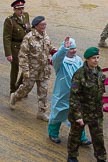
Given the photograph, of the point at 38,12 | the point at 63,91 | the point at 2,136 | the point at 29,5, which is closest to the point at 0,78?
the point at 2,136

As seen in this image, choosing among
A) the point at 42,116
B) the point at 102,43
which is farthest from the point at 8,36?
the point at 102,43

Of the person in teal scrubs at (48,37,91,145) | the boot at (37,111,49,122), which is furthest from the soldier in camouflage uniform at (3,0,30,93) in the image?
the person in teal scrubs at (48,37,91,145)

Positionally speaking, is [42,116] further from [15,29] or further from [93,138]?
[93,138]

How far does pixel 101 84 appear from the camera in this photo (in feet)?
16.2

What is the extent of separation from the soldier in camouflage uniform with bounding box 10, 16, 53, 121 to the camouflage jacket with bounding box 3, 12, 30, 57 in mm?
713

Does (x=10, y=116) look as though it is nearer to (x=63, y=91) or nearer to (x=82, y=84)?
(x=63, y=91)

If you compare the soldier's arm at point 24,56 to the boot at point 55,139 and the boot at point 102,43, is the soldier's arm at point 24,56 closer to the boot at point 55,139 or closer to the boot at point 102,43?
the boot at point 55,139

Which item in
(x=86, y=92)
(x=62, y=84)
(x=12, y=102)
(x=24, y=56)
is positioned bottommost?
(x=12, y=102)

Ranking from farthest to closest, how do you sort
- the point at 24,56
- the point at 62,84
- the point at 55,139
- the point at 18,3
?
1. the point at 18,3
2. the point at 24,56
3. the point at 55,139
4. the point at 62,84

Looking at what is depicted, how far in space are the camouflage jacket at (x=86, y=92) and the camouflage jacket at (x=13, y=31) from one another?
8.22 ft

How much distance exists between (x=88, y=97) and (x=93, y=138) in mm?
544

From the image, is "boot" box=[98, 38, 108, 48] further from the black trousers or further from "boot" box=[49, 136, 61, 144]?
"boot" box=[49, 136, 61, 144]

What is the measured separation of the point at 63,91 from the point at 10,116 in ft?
5.08

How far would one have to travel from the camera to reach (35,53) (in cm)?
653
